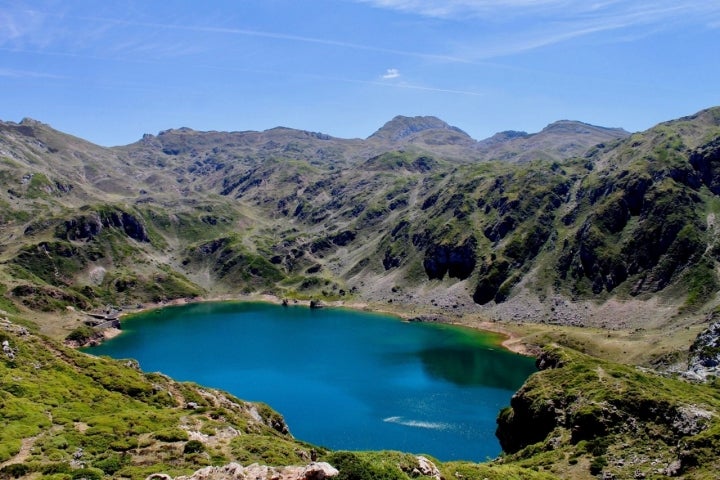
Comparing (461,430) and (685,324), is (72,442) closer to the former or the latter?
(461,430)

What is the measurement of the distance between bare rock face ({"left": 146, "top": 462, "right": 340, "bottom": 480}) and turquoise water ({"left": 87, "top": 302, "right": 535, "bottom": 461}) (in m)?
68.4

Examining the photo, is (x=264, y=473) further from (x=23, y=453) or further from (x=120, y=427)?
(x=120, y=427)

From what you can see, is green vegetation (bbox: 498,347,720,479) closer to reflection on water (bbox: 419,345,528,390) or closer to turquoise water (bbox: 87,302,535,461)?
turquoise water (bbox: 87,302,535,461)

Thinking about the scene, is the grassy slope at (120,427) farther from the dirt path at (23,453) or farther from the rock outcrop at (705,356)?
the rock outcrop at (705,356)

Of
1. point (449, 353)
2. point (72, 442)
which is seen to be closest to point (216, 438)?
point (72, 442)

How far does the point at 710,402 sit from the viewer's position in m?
69.3

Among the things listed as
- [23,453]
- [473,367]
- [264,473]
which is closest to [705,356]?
[473,367]

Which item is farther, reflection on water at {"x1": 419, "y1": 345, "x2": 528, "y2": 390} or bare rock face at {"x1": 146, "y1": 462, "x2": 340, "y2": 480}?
reflection on water at {"x1": 419, "y1": 345, "x2": 528, "y2": 390}

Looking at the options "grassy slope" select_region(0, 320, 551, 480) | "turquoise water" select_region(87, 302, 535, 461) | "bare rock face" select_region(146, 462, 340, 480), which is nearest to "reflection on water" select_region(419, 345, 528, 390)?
"turquoise water" select_region(87, 302, 535, 461)

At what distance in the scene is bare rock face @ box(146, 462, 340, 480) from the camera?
2973 centimetres

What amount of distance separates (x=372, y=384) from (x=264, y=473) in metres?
116

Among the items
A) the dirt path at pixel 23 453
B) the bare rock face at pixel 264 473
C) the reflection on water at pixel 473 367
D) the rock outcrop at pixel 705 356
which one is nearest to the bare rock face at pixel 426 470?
the bare rock face at pixel 264 473

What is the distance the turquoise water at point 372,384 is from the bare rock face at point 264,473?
68.4 metres

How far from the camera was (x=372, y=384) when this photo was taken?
473ft
